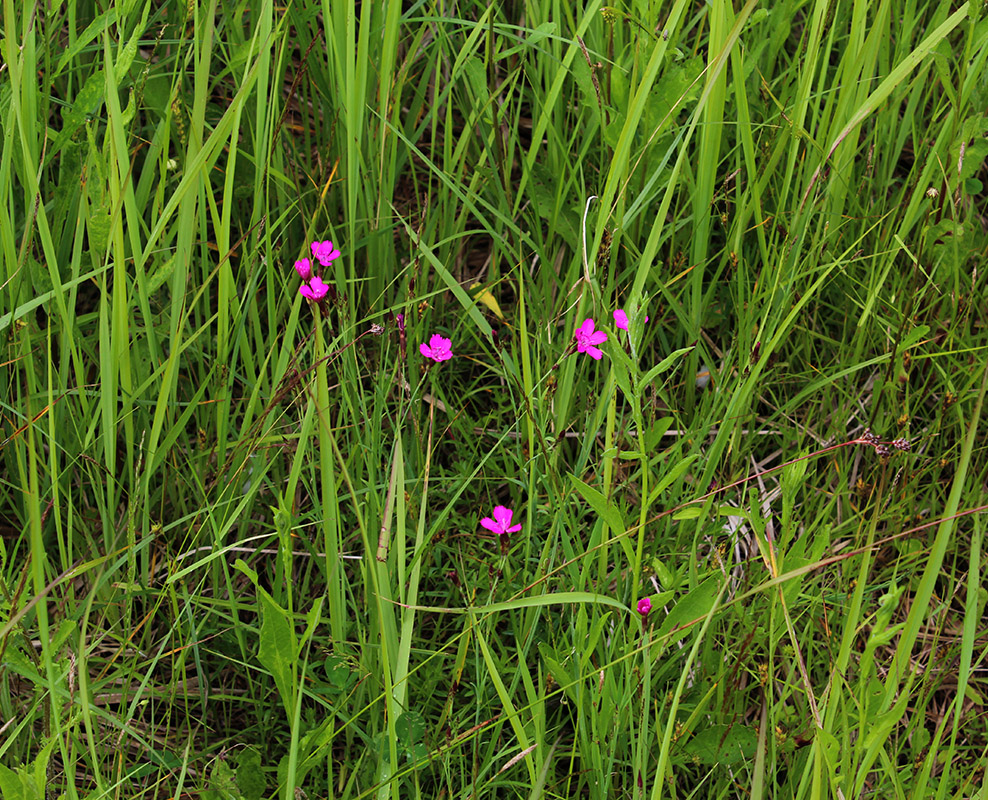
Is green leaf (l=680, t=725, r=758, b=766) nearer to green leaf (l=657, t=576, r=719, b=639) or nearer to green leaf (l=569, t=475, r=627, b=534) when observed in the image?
green leaf (l=657, t=576, r=719, b=639)

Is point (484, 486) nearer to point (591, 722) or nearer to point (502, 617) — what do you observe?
point (502, 617)

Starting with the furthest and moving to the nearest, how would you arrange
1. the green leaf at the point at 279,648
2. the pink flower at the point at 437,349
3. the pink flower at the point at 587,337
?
the pink flower at the point at 437,349
the pink flower at the point at 587,337
the green leaf at the point at 279,648

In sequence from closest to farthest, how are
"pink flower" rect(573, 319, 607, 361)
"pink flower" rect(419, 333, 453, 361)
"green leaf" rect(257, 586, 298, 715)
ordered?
"green leaf" rect(257, 586, 298, 715) < "pink flower" rect(573, 319, 607, 361) < "pink flower" rect(419, 333, 453, 361)

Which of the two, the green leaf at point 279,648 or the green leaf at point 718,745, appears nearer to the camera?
the green leaf at point 279,648

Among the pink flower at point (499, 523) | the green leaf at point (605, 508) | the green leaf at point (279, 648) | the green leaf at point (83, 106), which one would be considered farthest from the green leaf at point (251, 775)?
the green leaf at point (83, 106)

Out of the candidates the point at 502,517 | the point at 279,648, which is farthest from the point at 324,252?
the point at 279,648

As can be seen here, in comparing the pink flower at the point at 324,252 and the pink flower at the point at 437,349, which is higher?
the pink flower at the point at 324,252

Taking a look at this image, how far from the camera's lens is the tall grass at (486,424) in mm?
1218

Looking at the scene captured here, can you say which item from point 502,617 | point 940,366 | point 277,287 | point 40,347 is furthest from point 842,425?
point 40,347

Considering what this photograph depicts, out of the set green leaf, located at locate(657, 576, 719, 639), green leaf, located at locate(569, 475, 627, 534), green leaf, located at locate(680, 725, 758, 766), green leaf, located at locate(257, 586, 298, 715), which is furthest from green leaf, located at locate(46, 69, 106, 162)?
green leaf, located at locate(680, 725, 758, 766)

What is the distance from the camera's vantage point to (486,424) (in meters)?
1.64

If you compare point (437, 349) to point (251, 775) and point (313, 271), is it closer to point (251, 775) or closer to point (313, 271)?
point (313, 271)

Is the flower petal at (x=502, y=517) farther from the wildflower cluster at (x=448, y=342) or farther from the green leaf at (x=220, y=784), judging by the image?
the green leaf at (x=220, y=784)

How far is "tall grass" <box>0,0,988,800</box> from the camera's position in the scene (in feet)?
4.00
